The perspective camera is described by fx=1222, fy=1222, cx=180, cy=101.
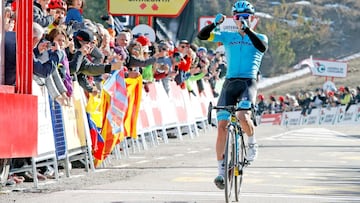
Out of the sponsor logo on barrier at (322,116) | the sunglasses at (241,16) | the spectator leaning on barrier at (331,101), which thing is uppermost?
the sunglasses at (241,16)

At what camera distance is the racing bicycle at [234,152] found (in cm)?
1191

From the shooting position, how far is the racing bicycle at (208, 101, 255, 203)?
11906mm

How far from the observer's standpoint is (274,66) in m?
133

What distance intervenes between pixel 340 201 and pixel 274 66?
398 feet

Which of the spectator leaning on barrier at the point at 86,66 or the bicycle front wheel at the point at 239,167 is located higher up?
the spectator leaning on barrier at the point at 86,66

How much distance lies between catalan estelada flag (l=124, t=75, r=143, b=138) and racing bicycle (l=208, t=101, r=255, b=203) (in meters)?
6.40

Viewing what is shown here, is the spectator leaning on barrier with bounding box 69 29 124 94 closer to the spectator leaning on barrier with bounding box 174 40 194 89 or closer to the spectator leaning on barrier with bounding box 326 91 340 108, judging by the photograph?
the spectator leaning on barrier with bounding box 174 40 194 89

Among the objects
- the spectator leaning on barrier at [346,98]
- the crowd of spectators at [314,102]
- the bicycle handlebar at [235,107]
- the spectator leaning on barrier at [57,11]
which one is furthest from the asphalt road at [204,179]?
the spectator leaning on barrier at [346,98]

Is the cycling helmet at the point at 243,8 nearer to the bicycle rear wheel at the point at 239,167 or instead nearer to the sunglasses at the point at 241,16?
the sunglasses at the point at 241,16

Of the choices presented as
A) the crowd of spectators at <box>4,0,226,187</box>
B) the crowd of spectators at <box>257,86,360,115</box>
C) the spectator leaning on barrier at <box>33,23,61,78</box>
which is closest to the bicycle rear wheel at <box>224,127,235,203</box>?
the crowd of spectators at <box>4,0,226,187</box>

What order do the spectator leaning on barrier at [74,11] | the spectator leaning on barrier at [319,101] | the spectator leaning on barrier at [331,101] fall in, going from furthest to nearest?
the spectator leaning on barrier at [319,101], the spectator leaning on barrier at [331,101], the spectator leaning on barrier at [74,11]

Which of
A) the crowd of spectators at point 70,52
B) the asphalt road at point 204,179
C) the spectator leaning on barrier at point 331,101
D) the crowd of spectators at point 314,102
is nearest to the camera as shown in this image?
the asphalt road at point 204,179

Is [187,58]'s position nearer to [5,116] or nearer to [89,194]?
[89,194]

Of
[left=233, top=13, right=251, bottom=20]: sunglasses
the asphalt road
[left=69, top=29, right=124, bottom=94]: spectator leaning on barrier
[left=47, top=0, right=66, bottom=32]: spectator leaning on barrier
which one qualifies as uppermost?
[left=47, top=0, right=66, bottom=32]: spectator leaning on barrier
